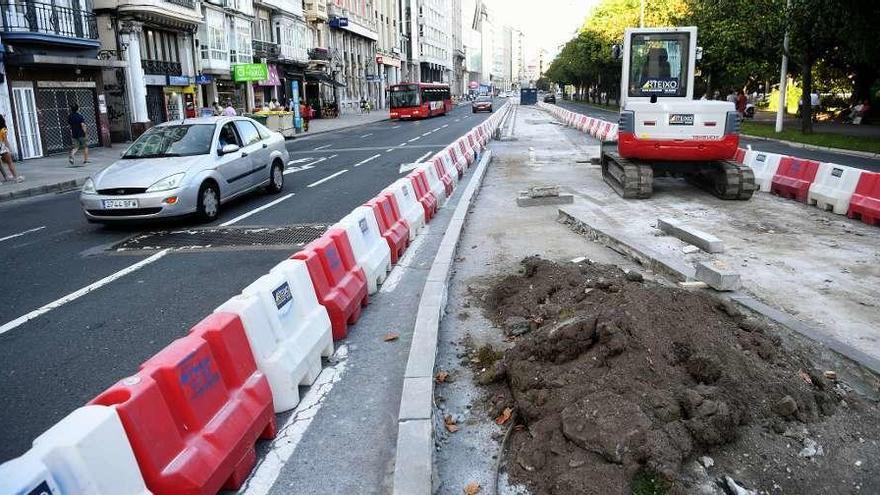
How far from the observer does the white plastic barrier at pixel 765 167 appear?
12508mm

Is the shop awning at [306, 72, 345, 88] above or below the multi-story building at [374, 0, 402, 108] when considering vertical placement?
below

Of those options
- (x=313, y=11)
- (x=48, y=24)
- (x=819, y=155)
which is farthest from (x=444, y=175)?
(x=313, y=11)

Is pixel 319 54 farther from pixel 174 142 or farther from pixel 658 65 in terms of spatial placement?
pixel 174 142

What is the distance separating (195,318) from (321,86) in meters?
56.5

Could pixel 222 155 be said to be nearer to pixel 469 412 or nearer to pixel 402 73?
pixel 469 412

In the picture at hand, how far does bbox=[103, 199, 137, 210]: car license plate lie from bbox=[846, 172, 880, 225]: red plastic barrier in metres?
10.8

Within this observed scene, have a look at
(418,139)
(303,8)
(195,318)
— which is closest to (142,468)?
(195,318)

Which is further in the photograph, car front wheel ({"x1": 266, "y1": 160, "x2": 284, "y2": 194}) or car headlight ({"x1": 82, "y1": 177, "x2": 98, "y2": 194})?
car front wheel ({"x1": 266, "y1": 160, "x2": 284, "y2": 194})

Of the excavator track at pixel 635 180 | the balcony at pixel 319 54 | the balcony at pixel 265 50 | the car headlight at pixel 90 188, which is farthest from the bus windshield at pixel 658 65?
the balcony at pixel 319 54

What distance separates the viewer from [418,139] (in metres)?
28.0

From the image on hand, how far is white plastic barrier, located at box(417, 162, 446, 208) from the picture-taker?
10927 mm

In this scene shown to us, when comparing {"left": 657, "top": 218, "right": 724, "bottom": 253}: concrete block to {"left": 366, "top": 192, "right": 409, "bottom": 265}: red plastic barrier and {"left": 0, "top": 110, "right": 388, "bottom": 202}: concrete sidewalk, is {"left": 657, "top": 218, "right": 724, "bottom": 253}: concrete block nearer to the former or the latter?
{"left": 366, "top": 192, "right": 409, "bottom": 265}: red plastic barrier

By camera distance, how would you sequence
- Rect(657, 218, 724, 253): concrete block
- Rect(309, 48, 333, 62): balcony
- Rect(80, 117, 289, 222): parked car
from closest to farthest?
Rect(657, 218, 724, 253): concrete block → Rect(80, 117, 289, 222): parked car → Rect(309, 48, 333, 62): balcony

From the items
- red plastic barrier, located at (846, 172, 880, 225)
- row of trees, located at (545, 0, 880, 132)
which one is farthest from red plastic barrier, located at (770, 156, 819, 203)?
row of trees, located at (545, 0, 880, 132)
